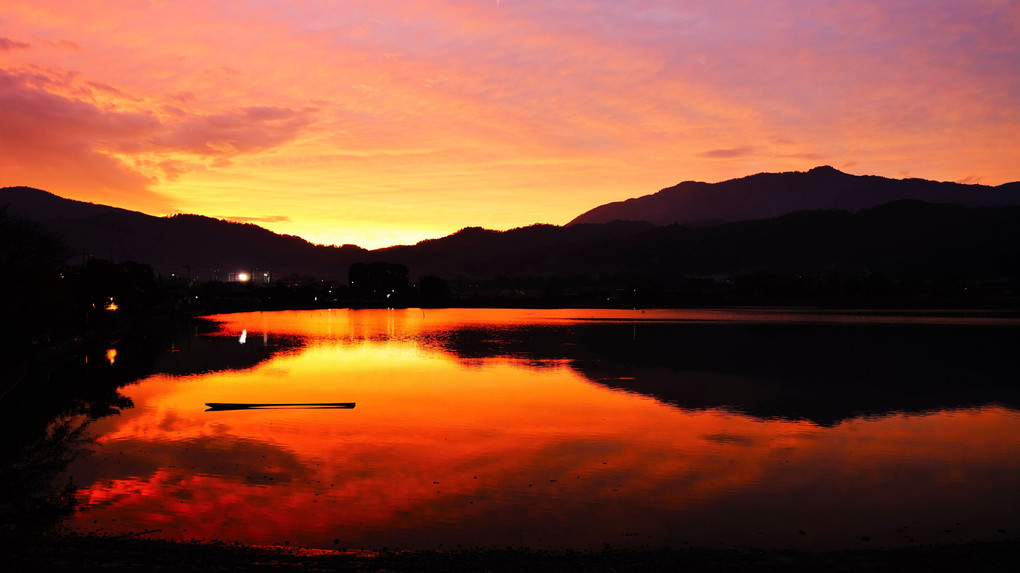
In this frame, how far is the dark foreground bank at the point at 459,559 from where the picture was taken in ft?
44.9

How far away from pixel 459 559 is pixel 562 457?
425 inches

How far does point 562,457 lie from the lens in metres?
25.0

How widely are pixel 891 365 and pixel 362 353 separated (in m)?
43.9

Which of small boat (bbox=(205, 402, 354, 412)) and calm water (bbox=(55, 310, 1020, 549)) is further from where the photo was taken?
small boat (bbox=(205, 402, 354, 412))

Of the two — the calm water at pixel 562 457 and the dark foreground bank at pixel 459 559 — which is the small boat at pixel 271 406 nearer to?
the calm water at pixel 562 457

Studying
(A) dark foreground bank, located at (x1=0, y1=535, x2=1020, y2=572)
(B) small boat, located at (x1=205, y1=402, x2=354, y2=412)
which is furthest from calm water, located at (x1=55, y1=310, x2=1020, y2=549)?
(A) dark foreground bank, located at (x1=0, y1=535, x2=1020, y2=572)

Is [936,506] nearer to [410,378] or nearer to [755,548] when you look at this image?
[755,548]

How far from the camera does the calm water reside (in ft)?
56.7

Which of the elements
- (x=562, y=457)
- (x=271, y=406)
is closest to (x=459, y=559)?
(x=562, y=457)

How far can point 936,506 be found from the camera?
1939 centimetres

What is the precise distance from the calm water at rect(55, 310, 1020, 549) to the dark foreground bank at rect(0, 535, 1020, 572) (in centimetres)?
102

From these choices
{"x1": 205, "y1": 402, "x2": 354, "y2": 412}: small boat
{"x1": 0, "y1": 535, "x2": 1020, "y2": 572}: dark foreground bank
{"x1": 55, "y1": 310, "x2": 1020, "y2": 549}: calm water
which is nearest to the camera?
{"x1": 0, "y1": 535, "x2": 1020, "y2": 572}: dark foreground bank

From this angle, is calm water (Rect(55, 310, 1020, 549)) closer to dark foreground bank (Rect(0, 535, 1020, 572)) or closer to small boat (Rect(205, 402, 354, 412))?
small boat (Rect(205, 402, 354, 412))

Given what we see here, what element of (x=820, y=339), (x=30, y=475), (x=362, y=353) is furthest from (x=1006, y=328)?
(x=30, y=475)
